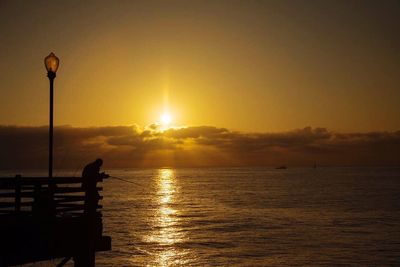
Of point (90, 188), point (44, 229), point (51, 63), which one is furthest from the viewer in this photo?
point (51, 63)

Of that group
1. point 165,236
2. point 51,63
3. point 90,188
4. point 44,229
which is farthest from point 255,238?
point 44,229

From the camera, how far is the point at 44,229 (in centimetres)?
1112

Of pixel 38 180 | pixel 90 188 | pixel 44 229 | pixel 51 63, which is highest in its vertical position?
pixel 51 63

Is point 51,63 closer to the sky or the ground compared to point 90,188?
closer to the sky

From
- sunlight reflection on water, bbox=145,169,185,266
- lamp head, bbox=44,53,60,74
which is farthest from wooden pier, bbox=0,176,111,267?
sunlight reflection on water, bbox=145,169,185,266

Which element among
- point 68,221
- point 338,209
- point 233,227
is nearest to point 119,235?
point 233,227

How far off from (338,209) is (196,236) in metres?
30.3

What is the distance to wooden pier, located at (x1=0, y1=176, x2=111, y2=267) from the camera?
10.8 metres

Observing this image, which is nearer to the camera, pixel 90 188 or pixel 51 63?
pixel 90 188

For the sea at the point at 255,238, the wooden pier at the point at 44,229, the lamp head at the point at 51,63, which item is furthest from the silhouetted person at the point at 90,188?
the sea at the point at 255,238

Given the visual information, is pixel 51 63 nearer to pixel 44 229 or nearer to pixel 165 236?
pixel 44 229

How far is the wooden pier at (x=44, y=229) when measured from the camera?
10.8 meters

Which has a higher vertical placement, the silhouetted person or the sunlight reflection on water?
the silhouetted person

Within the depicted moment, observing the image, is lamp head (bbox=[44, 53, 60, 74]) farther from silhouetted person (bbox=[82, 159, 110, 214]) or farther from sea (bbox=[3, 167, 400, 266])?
sea (bbox=[3, 167, 400, 266])
